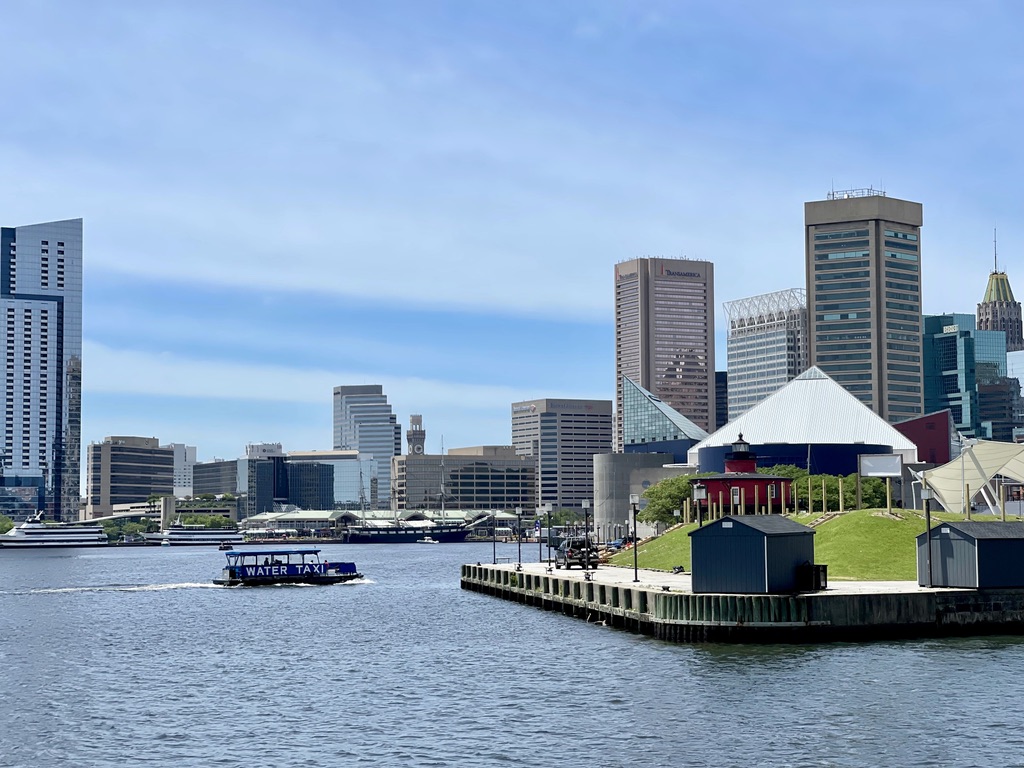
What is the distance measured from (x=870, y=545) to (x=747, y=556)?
3051cm

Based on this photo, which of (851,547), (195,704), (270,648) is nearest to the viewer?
(195,704)

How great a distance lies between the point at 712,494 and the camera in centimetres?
16012

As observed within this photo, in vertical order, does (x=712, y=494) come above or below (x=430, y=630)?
above

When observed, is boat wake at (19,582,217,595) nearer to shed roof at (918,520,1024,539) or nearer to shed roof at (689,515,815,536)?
shed roof at (689,515,815,536)

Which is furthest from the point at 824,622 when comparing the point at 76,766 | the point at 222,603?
the point at 222,603

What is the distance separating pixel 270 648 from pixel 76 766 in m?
36.7

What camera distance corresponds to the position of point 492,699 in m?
63.4

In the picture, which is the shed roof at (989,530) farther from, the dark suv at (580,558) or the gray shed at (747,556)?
the dark suv at (580,558)

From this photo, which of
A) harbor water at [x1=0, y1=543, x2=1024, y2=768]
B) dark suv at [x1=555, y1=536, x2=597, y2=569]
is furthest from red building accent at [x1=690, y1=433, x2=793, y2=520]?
harbor water at [x1=0, y1=543, x2=1024, y2=768]

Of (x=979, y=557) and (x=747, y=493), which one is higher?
(x=747, y=493)

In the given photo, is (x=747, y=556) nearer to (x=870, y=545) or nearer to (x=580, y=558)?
(x=870, y=545)

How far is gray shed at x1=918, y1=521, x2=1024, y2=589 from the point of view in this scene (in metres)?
84.4

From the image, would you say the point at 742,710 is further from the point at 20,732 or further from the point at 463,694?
the point at 20,732

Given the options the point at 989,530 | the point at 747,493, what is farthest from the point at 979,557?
the point at 747,493
